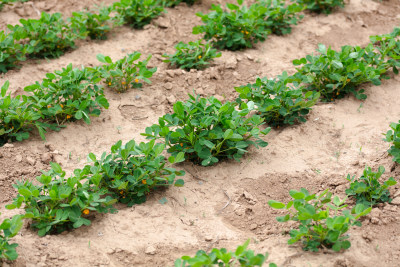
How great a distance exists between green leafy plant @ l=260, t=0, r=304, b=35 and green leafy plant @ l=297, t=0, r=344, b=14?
417mm

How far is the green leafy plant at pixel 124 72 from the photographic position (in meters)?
4.81

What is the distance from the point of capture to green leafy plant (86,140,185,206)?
358 cm

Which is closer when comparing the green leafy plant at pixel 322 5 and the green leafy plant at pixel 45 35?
the green leafy plant at pixel 45 35

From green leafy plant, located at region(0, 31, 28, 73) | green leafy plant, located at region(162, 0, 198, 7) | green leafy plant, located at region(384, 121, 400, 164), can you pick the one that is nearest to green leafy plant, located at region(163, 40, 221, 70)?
green leafy plant, located at region(162, 0, 198, 7)

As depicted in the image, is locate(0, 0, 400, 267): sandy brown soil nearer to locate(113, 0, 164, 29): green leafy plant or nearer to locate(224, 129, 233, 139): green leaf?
locate(113, 0, 164, 29): green leafy plant

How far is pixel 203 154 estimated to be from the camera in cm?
393

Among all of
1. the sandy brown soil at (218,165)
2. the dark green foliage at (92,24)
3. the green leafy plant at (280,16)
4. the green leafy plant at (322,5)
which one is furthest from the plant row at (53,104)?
the green leafy plant at (322,5)

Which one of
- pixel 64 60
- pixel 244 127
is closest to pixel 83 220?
pixel 244 127

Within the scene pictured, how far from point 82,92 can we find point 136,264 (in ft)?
6.87

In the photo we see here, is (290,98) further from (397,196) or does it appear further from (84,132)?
(84,132)

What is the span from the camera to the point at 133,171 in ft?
12.0

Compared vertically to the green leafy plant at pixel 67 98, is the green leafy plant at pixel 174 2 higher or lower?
higher

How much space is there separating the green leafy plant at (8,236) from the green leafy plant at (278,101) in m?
2.18

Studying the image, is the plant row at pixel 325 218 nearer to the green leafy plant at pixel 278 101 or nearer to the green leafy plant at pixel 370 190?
the green leafy plant at pixel 370 190
